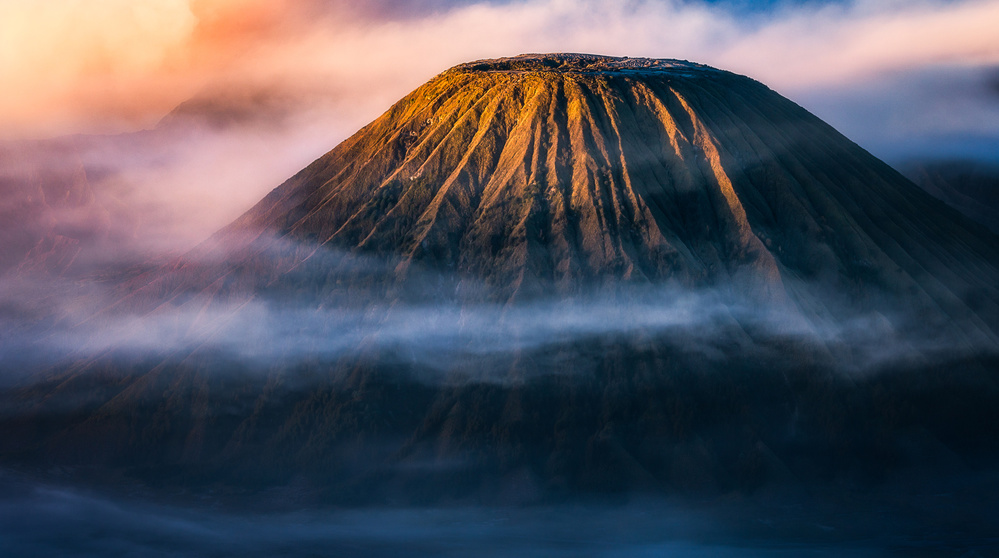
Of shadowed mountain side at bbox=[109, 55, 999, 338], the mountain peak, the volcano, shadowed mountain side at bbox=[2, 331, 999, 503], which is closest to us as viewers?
shadowed mountain side at bbox=[2, 331, 999, 503]

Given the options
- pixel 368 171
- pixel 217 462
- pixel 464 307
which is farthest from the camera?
pixel 368 171

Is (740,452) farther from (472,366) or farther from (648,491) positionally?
(472,366)

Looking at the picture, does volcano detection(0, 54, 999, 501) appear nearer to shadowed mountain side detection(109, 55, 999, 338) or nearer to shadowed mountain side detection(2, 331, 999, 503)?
shadowed mountain side detection(2, 331, 999, 503)

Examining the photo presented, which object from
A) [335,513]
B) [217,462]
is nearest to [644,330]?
[335,513]

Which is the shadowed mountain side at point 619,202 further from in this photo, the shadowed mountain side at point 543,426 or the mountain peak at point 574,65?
the shadowed mountain side at point 543,426

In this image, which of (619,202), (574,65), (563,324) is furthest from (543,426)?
(574,65)

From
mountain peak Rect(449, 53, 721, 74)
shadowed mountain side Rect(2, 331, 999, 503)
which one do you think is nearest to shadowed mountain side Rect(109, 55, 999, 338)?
mountain peak Rect(449, 53, 721, 74)
